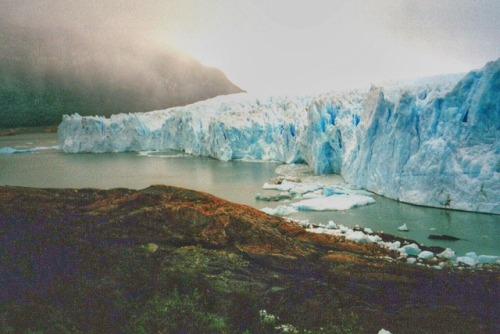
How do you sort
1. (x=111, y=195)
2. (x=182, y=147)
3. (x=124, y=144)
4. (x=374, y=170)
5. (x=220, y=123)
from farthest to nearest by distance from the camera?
(x=220, y=123) → (x=182, y=147) → (x=124, y=144) → (x=374, y=170) → (x=111, y=195)

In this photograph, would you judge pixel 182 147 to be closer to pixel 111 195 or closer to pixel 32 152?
pixel 32 152

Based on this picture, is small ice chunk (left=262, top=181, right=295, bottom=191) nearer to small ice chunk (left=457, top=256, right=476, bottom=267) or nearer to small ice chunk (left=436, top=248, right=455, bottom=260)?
small ice chunk (left=436, top=248, right=455, bottom=260)

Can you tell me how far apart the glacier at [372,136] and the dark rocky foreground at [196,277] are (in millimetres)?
1161

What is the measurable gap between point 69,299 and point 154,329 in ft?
1.31

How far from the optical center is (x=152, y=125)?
7.79 metres

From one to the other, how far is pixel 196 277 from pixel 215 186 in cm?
185

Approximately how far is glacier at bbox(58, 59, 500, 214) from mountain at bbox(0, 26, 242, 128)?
0.85 feet

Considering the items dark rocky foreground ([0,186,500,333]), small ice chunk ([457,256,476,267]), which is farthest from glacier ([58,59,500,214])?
small ice chunk ([457,256,476,267])

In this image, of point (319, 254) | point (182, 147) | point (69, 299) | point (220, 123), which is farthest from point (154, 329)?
point (220, 123)

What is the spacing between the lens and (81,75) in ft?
9.37

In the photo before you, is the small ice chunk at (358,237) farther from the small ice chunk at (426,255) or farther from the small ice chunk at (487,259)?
the small ice chunk at (487,259)

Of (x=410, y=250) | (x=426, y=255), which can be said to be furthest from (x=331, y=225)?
(x=426, y=255)

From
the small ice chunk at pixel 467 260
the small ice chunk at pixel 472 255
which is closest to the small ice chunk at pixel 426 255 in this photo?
the small ice chunk at pixel 467 260

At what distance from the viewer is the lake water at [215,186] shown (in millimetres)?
2881
